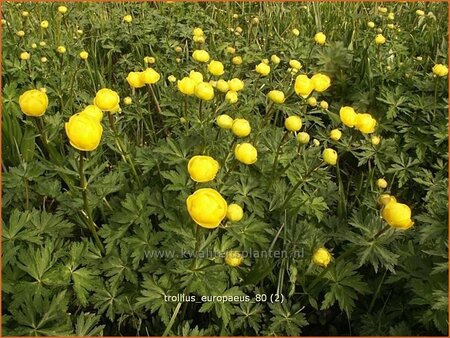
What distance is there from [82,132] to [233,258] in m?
0.60

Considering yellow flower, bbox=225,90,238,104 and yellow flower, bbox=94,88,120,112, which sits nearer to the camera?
yellow flower, bbox=94,88,120,112

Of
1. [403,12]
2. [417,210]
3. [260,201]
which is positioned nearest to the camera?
[260,201]

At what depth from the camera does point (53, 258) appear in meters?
1.50

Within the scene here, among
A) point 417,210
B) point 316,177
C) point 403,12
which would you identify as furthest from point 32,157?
point 403,12

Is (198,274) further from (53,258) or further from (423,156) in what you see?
(423,156)

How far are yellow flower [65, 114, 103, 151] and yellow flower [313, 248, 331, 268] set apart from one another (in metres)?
0.77

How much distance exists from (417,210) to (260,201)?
78cm

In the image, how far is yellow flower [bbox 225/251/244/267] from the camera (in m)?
1.54

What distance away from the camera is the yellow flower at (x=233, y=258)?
1.54 metres

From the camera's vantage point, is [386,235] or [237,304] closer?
[386,235]

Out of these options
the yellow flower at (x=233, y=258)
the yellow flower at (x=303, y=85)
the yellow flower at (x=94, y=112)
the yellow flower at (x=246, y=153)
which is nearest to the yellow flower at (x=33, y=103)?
the yellow flower at (x=94, y=112)

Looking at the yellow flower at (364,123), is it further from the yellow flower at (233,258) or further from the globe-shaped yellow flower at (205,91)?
the yellow flower at (233,258)

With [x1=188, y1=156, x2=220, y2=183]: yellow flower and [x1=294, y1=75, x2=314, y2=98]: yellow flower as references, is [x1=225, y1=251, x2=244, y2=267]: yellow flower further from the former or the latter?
[x1=294, y1=75, x2=314, y2=98]: yellow flower

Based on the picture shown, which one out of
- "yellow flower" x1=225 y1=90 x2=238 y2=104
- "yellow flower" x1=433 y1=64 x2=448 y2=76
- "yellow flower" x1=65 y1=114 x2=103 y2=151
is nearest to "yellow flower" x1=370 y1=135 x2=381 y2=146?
"yellow flower" x1=433 y1=64 x2=448 y2=76
